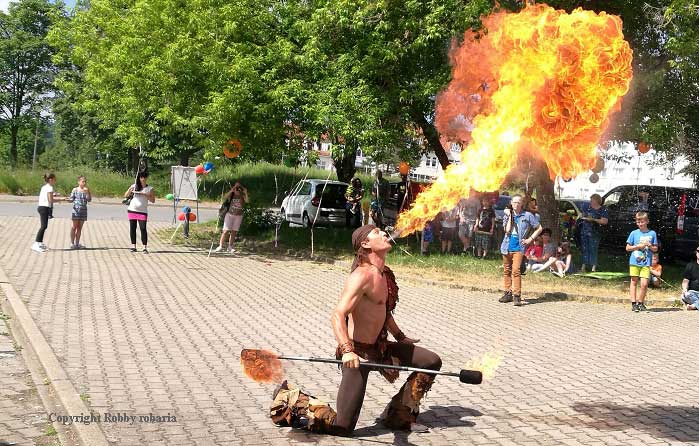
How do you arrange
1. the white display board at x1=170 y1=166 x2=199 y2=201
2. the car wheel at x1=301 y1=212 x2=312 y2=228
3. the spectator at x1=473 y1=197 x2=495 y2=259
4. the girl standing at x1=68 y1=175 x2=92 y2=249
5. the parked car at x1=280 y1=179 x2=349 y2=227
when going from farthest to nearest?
the car wheel at x1=301 y1=212 x2=312 y2=228, the parked car at x1=280 y1=179 x2=349 y2=227, the white display board at x1=170 y1=166 x2=199 y2=201, the spectator at x1=473 y1=197 x2=495 y2=259, the girl standing at x1=68 y1=175 x2=92 y2=249

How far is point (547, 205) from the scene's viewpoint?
17344 millimetres

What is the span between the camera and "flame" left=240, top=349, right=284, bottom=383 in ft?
19.3

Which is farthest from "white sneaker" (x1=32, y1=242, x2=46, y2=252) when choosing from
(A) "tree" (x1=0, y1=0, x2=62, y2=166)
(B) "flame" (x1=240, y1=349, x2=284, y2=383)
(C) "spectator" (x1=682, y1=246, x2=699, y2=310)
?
(A) "tree" (x1=0, y1=0, x2=62, y2=166)

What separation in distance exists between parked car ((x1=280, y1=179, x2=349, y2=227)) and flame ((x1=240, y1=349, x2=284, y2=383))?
17.1 meters

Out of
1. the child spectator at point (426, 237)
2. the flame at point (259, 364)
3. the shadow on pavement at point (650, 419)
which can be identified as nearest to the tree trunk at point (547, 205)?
the child spectator at point (426, 237)

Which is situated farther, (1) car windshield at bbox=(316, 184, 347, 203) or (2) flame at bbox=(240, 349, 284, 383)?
(1) car windshield at bbox=(316, 184, 347, 203)

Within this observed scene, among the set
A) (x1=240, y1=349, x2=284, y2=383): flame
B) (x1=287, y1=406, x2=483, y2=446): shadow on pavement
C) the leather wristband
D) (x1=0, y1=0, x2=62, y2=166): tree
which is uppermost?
(x1=0, y1=0, x2=62, y2=166): tree

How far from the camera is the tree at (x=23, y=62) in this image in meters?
49.7

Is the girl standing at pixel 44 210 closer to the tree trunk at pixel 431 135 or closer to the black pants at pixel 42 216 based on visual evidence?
the black pants at pixel 42 216

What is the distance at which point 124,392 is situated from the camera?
626cm

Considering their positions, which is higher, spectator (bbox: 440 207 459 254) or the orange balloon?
the orange balloon

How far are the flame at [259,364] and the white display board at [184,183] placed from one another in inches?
554

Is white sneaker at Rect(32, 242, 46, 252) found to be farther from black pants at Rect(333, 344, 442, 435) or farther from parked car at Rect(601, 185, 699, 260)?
parked car at Rect(601, 185, 699, 260)

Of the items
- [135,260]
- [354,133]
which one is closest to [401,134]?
[354,133]
